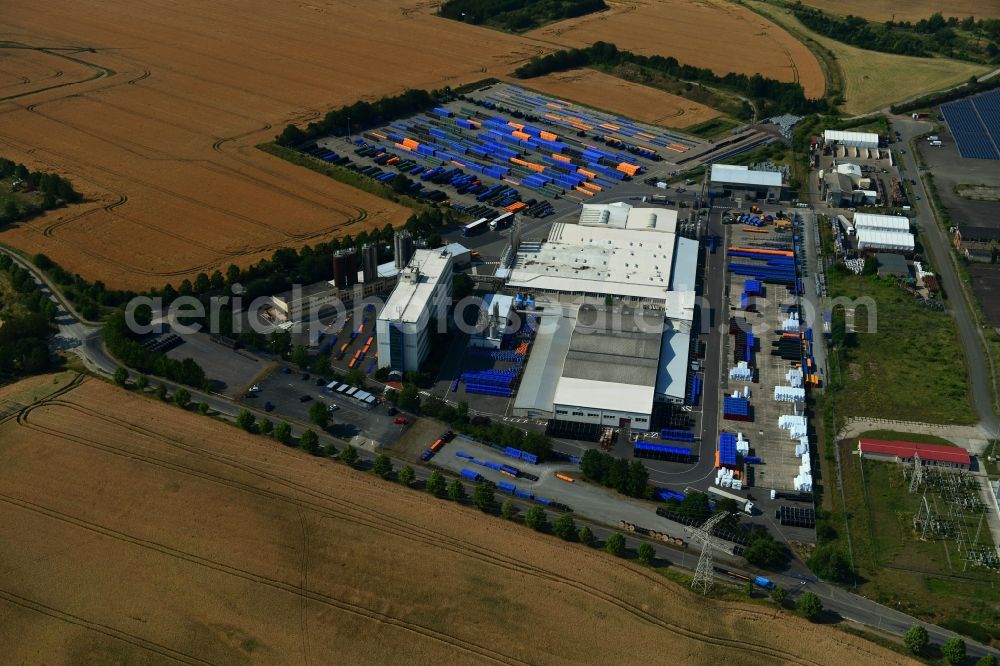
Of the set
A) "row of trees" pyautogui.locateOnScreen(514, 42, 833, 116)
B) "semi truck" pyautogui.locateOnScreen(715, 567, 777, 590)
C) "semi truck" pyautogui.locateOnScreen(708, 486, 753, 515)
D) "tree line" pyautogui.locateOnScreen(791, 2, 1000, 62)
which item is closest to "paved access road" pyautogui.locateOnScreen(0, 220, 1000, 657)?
"semi truck" pyautogui.locateOnScreen(715, 567, 777, 590)

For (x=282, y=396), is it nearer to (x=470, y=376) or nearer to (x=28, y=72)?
(x=470, y=376)

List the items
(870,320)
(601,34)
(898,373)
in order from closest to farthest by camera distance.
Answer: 1. (898,373)
2. (870,320)
3. (601,34)

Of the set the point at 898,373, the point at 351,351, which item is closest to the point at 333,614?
the point at 351,351

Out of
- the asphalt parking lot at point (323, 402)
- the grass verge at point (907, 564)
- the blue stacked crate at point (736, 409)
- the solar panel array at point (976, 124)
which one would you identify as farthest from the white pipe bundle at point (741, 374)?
the solar panel array at point (976, 124)

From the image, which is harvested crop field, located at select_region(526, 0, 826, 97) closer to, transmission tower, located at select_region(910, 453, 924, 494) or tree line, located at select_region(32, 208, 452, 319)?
tree line, located at select_region(32, 208, 452, 319)

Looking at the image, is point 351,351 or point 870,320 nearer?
point 351,351

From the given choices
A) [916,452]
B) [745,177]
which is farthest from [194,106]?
[916,452]
